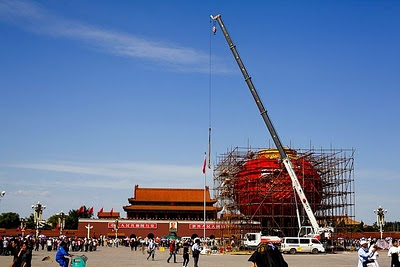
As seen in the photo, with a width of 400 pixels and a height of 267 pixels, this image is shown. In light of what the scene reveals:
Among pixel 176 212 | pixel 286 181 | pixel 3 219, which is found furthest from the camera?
pixel 3 219

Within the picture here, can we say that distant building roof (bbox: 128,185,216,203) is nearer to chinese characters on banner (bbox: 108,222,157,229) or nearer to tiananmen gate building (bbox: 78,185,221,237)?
tiananmen gate building (bbox: 78,185,221,237)

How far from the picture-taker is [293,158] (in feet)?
173

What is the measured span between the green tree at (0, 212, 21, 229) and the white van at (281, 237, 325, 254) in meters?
61.9

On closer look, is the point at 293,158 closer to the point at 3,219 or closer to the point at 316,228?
the point at 316,228

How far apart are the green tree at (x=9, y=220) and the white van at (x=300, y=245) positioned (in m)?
61.9

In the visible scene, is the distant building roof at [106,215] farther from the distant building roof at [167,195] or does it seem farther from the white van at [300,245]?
the white van at [300,245]

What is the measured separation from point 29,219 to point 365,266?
92.0 metres

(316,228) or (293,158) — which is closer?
(316,228)

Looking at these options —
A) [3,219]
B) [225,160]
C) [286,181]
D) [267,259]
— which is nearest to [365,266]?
[267,259]

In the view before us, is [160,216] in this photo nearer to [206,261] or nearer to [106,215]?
[106,215]

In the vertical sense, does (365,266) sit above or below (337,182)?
below

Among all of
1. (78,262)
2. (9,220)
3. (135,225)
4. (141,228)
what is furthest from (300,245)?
(9,220)

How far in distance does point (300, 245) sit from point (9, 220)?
209 ft

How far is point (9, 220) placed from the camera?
9244 cm
